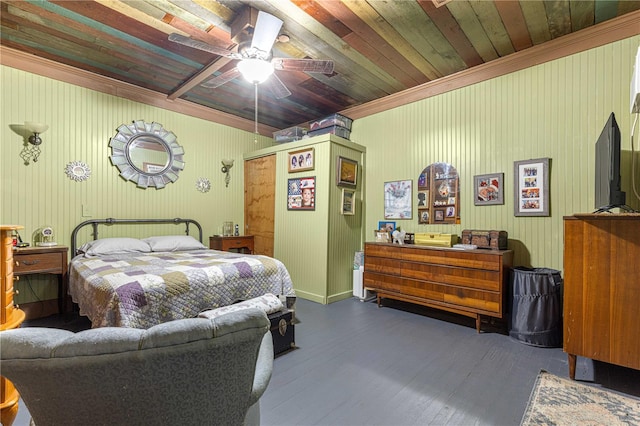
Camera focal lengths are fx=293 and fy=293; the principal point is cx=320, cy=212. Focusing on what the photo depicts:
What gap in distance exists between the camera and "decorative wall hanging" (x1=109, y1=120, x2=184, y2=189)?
12.7 feet

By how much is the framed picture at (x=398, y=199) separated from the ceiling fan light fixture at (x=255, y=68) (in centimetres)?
235

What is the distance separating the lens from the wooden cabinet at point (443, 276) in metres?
2.88

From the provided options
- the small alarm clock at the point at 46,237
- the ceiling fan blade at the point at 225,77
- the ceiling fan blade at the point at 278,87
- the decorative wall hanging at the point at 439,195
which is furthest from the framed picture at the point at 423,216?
the small alarm clock at the point at 46,237

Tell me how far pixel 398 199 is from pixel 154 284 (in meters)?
3.14

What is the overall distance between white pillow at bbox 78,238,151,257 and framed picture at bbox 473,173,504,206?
13.2ft

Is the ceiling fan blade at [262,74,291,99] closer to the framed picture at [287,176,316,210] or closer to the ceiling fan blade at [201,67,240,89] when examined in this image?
the ceiling fan blade at [201,67,240,89]

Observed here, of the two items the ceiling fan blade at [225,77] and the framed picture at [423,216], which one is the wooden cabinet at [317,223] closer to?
the framed picture at [423,216]

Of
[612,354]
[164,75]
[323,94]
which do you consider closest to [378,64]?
[323,94]

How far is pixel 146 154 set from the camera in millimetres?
4070

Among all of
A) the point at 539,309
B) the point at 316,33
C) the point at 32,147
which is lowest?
the point at 539,309

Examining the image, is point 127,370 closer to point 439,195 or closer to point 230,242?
point 439,195

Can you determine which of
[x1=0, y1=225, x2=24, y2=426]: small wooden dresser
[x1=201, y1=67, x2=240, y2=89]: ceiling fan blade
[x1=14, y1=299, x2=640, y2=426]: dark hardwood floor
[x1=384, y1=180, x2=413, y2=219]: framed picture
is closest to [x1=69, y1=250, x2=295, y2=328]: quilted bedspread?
[x1=0, y1=225, x2=24, y2=426]: small wooden dresser

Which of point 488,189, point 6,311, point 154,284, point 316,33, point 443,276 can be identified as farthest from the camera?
point 488,189

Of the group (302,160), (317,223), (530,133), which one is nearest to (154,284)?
(317,223)
